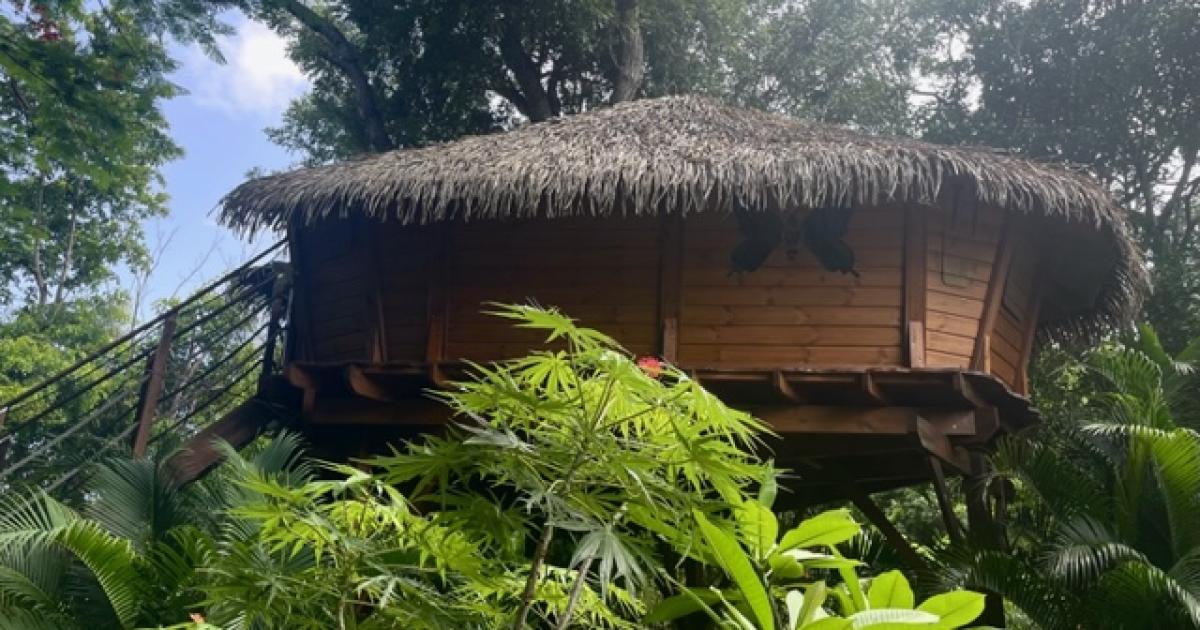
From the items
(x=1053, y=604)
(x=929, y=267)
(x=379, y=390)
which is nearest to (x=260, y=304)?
(x=379, y=390)

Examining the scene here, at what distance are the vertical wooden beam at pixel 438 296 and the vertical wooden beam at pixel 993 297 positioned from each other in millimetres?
2700

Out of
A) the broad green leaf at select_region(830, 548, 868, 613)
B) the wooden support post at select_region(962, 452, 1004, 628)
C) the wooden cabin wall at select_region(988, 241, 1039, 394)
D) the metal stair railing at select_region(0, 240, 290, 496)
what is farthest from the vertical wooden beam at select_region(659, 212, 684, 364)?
the broad green leaf at select_region(830, 548, 868, 613)

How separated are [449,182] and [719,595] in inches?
141

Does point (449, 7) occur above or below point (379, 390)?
above

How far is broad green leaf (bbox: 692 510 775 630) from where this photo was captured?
2330 mm

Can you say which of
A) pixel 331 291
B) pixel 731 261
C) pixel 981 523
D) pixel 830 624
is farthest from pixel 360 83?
pixel 830 624

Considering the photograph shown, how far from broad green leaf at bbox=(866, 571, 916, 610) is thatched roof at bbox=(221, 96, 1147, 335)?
301cm

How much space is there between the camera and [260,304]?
24.7 feet

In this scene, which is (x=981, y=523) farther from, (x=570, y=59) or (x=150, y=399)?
(x=570, y=59)

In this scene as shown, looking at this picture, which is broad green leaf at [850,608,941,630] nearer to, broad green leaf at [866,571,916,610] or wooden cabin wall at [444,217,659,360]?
broad green leaf at [866,571,916,610]

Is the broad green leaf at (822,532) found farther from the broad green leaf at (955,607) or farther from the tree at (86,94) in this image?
the tree at (86,94)

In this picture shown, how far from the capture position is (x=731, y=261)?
5.72 metres

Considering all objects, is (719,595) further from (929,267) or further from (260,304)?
(260,304)

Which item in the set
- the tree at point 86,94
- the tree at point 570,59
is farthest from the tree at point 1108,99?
the tree at point 86,94
